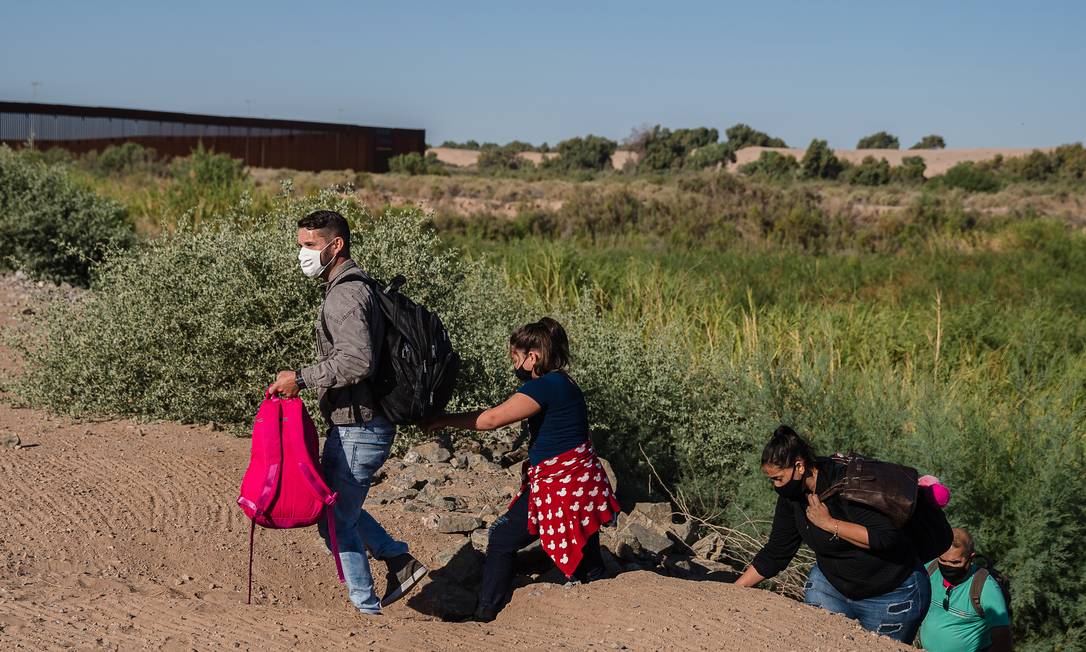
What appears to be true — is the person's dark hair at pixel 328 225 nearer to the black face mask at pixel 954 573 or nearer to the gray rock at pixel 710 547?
the black face mask at pixel 954 573

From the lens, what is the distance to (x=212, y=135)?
44.8 meters

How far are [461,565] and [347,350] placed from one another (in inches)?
71.6

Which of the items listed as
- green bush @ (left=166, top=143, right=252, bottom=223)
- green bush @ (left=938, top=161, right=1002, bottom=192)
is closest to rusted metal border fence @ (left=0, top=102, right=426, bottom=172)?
green bush @ (left=166, top=143, right=252, bottom=223)

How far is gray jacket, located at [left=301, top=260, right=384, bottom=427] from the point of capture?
464 cm

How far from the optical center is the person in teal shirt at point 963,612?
5586 millimetres

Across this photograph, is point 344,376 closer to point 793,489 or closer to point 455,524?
point 793,489

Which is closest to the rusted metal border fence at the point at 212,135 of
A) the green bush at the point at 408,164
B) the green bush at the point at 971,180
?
the green bush at the point at 408,164

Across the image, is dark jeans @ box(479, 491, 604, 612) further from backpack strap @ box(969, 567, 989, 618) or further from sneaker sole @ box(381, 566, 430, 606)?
backpack strap @ box(969, 567, 989, 618)

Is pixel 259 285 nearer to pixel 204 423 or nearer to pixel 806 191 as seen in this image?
pixel 204 423

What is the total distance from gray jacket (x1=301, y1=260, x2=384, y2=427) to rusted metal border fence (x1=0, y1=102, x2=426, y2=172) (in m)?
35.3

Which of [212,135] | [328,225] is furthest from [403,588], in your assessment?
[212,135]

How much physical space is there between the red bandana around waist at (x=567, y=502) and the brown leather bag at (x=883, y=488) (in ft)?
3.62

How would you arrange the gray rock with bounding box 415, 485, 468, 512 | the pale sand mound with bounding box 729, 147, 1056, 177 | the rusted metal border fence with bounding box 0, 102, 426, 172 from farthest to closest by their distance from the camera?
1. the pale sand mound with bounding box 729, 147, 1056, 177
2. the rusted metal border fence with bounding box 0, 102, 426, 172
3. the gray rock with bounding box 415, 485, 468, 512

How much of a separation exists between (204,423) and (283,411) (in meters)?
4.00
